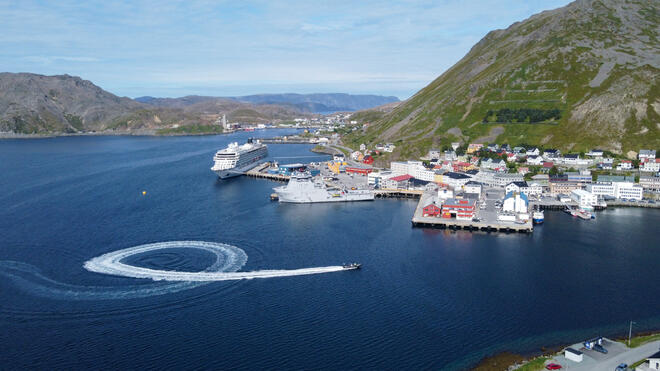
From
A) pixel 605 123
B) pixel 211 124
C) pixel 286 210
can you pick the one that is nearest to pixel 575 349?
pixel 286 210

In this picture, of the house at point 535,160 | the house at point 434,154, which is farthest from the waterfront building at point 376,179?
the house at point 535,160

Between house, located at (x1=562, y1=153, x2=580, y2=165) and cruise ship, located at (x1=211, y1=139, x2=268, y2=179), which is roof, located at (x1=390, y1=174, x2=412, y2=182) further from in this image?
cruise ship, located at (x1=211, y1=139, x2=268, y2=179)

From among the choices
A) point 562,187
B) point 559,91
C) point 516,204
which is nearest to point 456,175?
point 562,187

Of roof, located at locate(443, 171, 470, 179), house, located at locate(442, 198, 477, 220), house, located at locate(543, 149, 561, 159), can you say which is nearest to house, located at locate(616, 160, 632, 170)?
house, located at locate(543, 149, 561, 159)

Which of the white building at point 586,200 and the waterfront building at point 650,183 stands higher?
the waterfront building at point 650,183

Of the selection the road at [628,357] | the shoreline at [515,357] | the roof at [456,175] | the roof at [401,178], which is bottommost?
the shoreline at [515,357]

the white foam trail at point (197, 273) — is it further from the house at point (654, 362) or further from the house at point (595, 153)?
the house at point (595, 153)

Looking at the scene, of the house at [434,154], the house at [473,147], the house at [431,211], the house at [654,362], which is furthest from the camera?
the house at [434,154]

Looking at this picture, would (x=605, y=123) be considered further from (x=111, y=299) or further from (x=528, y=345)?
(x=111, y=299)
